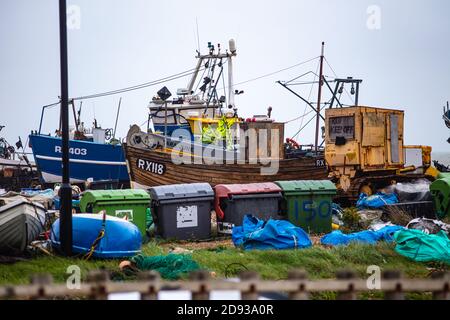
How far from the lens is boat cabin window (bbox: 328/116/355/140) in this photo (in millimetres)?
18969

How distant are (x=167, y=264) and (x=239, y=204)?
4568 millimetres

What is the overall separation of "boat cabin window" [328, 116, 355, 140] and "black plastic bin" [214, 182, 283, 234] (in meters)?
7.12

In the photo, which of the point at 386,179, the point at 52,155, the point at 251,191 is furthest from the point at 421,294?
the point at 52,155

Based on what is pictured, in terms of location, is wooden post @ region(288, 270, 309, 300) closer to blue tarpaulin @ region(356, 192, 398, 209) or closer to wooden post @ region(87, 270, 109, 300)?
wooden post @ region(87, 270, 109, 300)

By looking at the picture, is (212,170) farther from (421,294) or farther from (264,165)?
(421,294)

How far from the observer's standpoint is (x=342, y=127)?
19.2 metres

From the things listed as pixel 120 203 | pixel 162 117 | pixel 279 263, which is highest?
pixel 162 117

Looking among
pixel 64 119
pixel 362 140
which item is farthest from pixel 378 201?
pixel 64 119

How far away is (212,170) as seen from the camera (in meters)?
19.3

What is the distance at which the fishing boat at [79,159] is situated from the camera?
24.4 meters

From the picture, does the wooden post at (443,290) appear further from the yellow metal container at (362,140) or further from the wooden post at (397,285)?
the yellow metal container at (362,140)

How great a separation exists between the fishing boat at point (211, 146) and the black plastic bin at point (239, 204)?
15.5ft

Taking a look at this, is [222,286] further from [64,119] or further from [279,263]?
[64,119]
